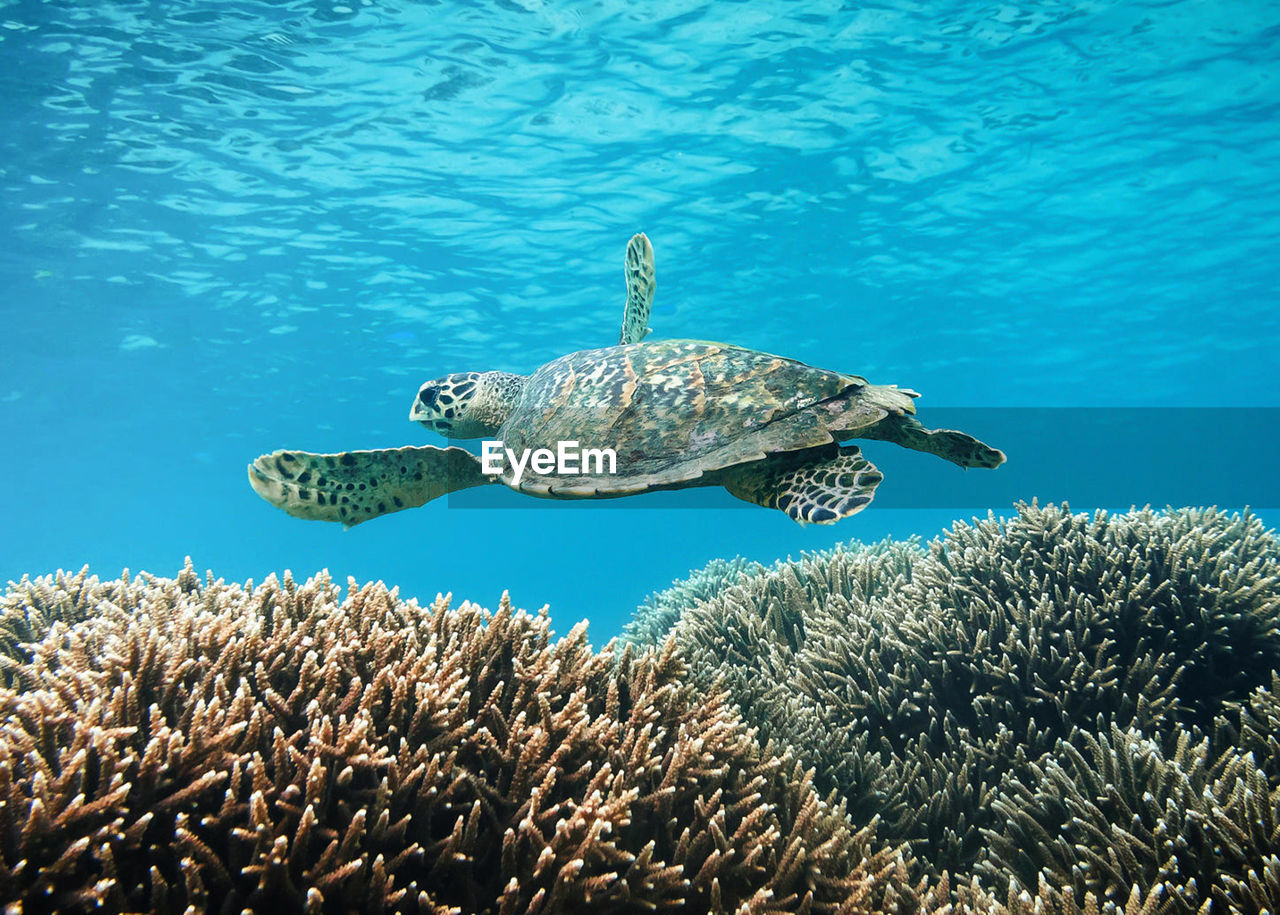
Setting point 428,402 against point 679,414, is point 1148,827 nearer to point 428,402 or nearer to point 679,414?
point 679,414

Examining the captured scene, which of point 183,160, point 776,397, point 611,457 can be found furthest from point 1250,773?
point 183,160

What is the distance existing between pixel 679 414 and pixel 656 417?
0.65 ft

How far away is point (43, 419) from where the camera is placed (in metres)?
39.2

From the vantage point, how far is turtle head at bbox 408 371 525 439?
703 cm

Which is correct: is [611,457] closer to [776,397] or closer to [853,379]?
[776,397]

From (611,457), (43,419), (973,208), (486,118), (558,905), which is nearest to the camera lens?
(558,905)

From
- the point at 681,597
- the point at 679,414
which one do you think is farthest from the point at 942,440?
the point at 681,597

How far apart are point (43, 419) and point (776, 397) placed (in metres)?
51.3

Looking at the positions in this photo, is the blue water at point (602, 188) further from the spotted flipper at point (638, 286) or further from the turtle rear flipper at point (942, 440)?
the turtle rear flipper at point (942, 440)

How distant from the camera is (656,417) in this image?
17.3 feet

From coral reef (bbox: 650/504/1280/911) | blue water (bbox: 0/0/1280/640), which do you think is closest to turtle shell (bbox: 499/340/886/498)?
coral reef (bbox: 650/504/1280/911)

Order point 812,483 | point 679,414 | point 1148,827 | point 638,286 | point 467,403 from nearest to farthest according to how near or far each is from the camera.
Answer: point 1148,827, point 812,483, point 679,414, point 467,403, point 638,286
